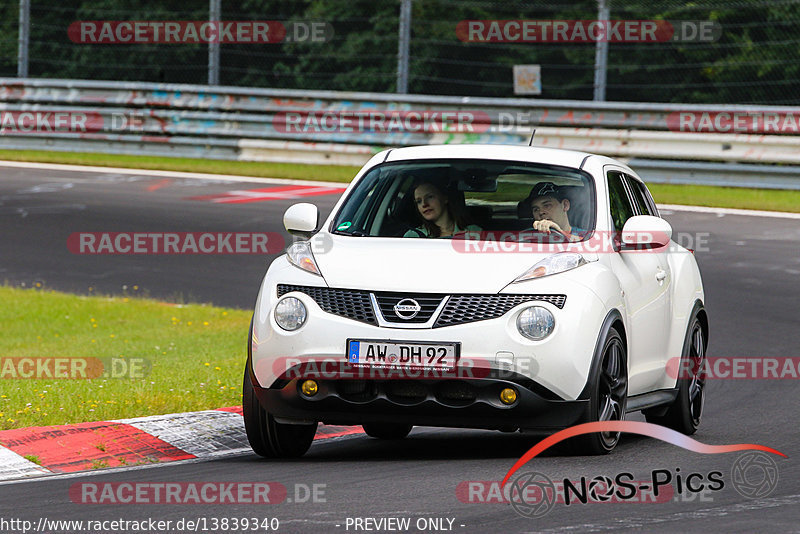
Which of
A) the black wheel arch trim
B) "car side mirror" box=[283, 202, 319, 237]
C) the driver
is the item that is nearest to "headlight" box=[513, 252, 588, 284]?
the black wheel arch trim

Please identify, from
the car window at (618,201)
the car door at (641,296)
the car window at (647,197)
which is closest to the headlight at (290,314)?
the car door at (641,296)

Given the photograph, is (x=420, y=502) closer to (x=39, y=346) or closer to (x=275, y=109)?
(x=39, y=346)

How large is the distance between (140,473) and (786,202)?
13.6 metres

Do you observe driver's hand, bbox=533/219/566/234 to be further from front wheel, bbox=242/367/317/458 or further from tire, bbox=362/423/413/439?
front wheel, bbox=242/367/317/458

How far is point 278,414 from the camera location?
24.5 feet

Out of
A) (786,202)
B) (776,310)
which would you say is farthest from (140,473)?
(786,202)

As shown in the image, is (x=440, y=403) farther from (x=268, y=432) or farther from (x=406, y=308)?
(x=268, y=432)

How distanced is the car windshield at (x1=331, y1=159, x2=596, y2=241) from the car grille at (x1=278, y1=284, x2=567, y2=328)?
3.30ft

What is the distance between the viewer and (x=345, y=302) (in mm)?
7305

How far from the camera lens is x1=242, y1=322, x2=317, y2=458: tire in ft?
25.1

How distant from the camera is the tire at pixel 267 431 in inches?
301

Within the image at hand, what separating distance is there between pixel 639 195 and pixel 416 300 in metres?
2.72

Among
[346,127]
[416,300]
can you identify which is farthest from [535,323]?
[346,127]

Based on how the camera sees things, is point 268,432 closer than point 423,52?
Yes
